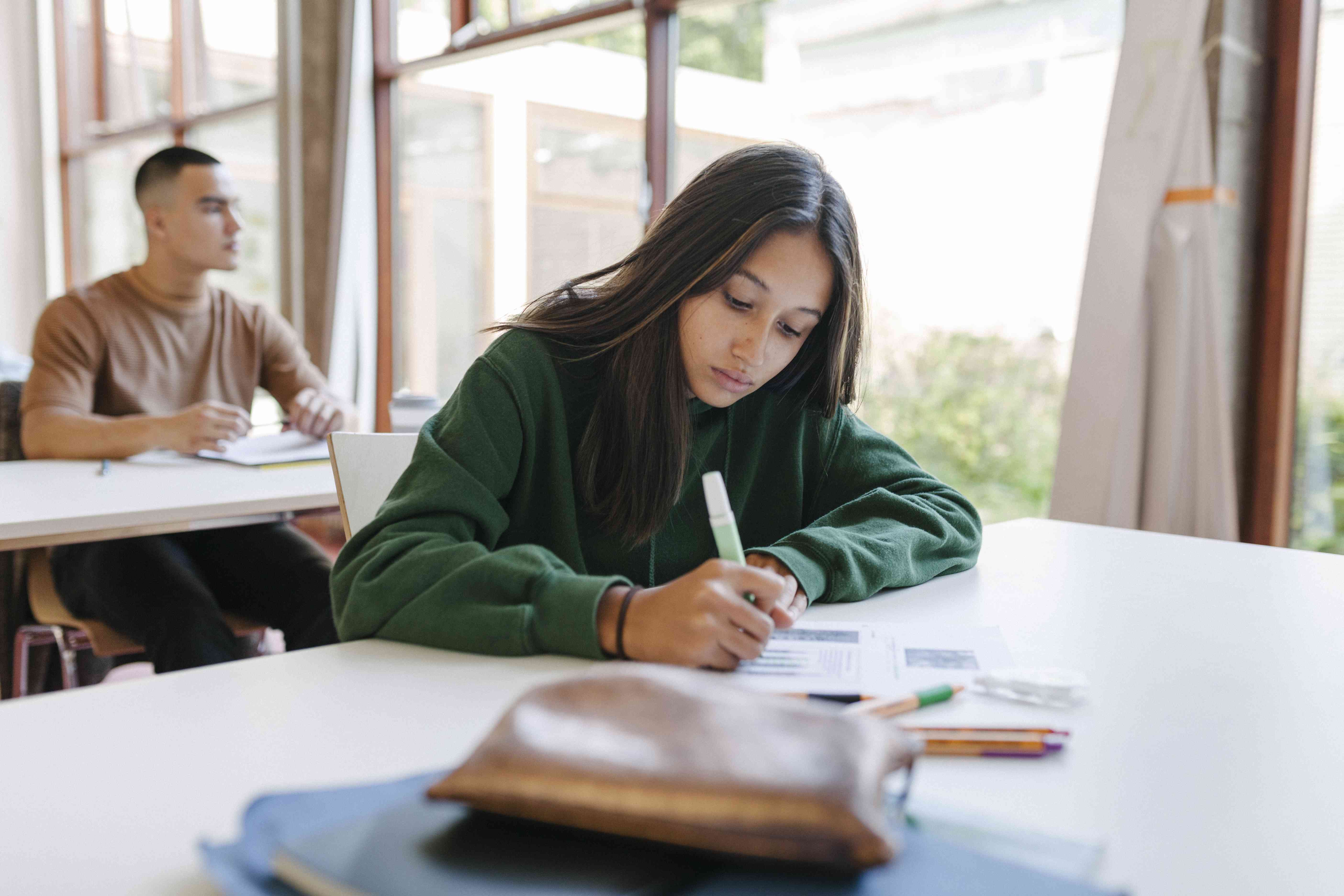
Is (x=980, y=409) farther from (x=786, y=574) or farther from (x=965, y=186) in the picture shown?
(x=786, y=574)

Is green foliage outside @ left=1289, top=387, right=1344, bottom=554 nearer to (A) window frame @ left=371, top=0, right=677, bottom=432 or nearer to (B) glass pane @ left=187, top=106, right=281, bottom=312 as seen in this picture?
(A) window frame @ left=371, top=0, right=677, bottom=432

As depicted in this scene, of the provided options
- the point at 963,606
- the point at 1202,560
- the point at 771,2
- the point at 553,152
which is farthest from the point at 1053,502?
the point at 553,152

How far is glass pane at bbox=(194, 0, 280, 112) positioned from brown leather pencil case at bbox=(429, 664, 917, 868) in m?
4.95

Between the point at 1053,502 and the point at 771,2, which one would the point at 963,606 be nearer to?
the point at 1053,502

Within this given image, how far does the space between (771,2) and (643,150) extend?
24.0 inches

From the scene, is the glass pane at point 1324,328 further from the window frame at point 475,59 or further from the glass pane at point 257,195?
the glass pane at point 257,195

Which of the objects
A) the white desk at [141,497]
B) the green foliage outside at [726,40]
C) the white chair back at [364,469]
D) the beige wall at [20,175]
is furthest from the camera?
the beige wall at [20,175]

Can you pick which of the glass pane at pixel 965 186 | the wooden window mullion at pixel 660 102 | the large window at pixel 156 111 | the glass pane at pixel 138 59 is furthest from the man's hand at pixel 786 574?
the glass pane at pixel 138 59

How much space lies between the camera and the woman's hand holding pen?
2.77 feet

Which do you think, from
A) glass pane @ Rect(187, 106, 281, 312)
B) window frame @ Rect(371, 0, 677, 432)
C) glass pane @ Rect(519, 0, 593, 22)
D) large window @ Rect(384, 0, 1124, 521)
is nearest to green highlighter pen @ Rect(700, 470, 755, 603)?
large window @ Rect(384, 0, 1124, 521)

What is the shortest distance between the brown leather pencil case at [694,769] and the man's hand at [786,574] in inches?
20.0

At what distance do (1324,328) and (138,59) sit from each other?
6060 millimetres

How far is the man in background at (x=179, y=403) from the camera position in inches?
77.7

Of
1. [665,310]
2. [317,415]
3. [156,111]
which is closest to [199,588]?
[317,415]
